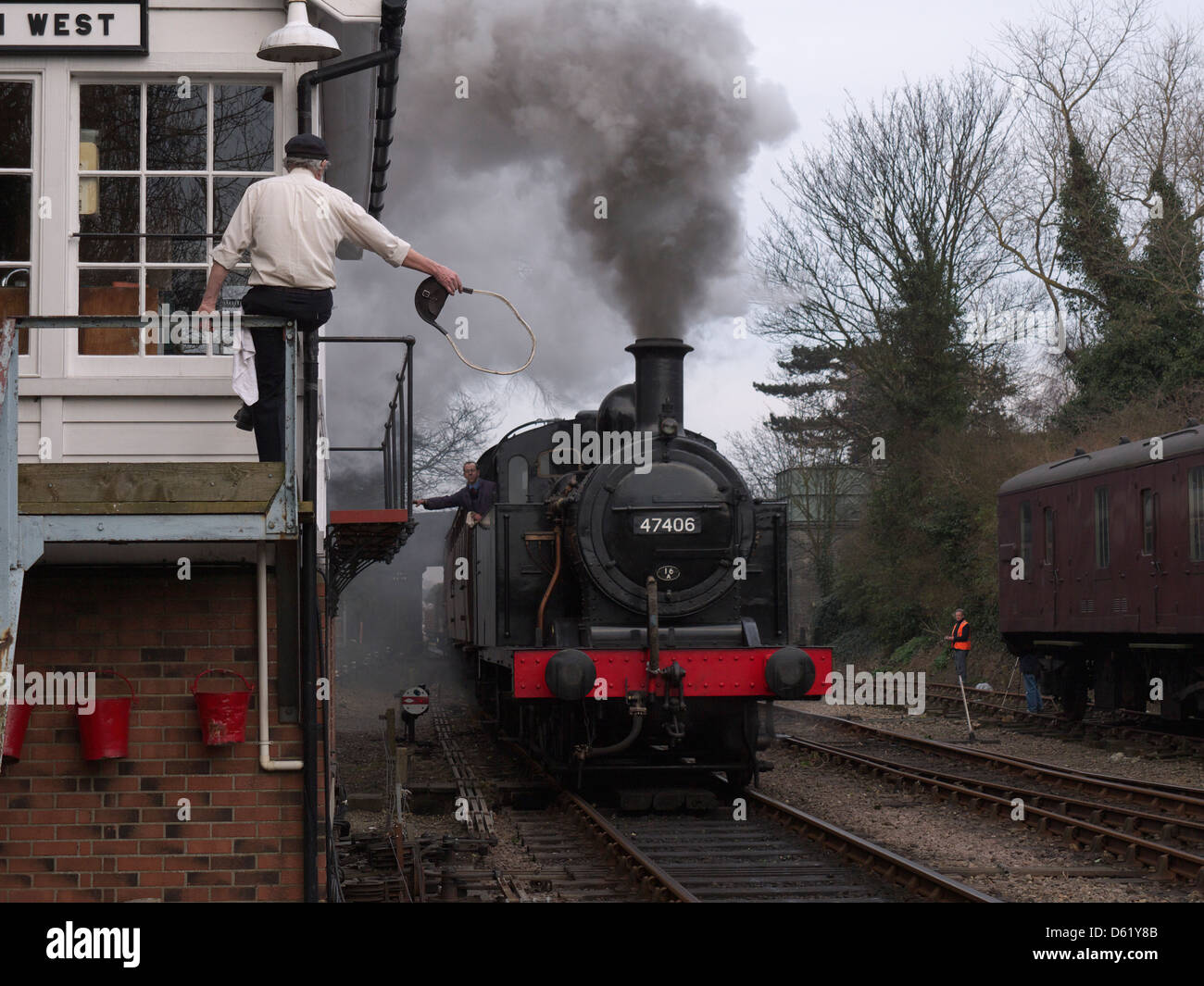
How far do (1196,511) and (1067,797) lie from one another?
145 inches

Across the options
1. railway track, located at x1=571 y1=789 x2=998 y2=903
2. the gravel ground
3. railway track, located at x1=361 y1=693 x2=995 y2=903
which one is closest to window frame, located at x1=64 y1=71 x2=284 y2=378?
railway track, located at x1=361 y1=693 x2=995 y2=903

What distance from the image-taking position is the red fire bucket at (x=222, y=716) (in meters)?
5.45

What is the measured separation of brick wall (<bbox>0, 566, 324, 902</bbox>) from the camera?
5.49 m

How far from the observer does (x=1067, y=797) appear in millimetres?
10609

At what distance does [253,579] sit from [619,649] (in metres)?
4.25

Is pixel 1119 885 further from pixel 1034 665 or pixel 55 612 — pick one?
pixel 1034 665

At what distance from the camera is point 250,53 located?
6.10 meters

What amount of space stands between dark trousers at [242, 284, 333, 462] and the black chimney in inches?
195

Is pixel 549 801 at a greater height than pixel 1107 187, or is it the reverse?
pixel 1107 187

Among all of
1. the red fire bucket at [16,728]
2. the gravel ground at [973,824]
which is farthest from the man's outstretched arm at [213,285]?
the gravel ground at [973,824]

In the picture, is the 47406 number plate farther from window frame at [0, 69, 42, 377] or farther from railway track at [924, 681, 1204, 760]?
railway track at [924, 681, 1204, 760]

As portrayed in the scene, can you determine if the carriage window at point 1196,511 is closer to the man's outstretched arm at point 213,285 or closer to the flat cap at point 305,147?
the flat cap at point 305,147

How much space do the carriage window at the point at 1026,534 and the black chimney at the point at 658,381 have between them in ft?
28.4

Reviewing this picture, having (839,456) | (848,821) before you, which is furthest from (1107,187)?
(848,821)
